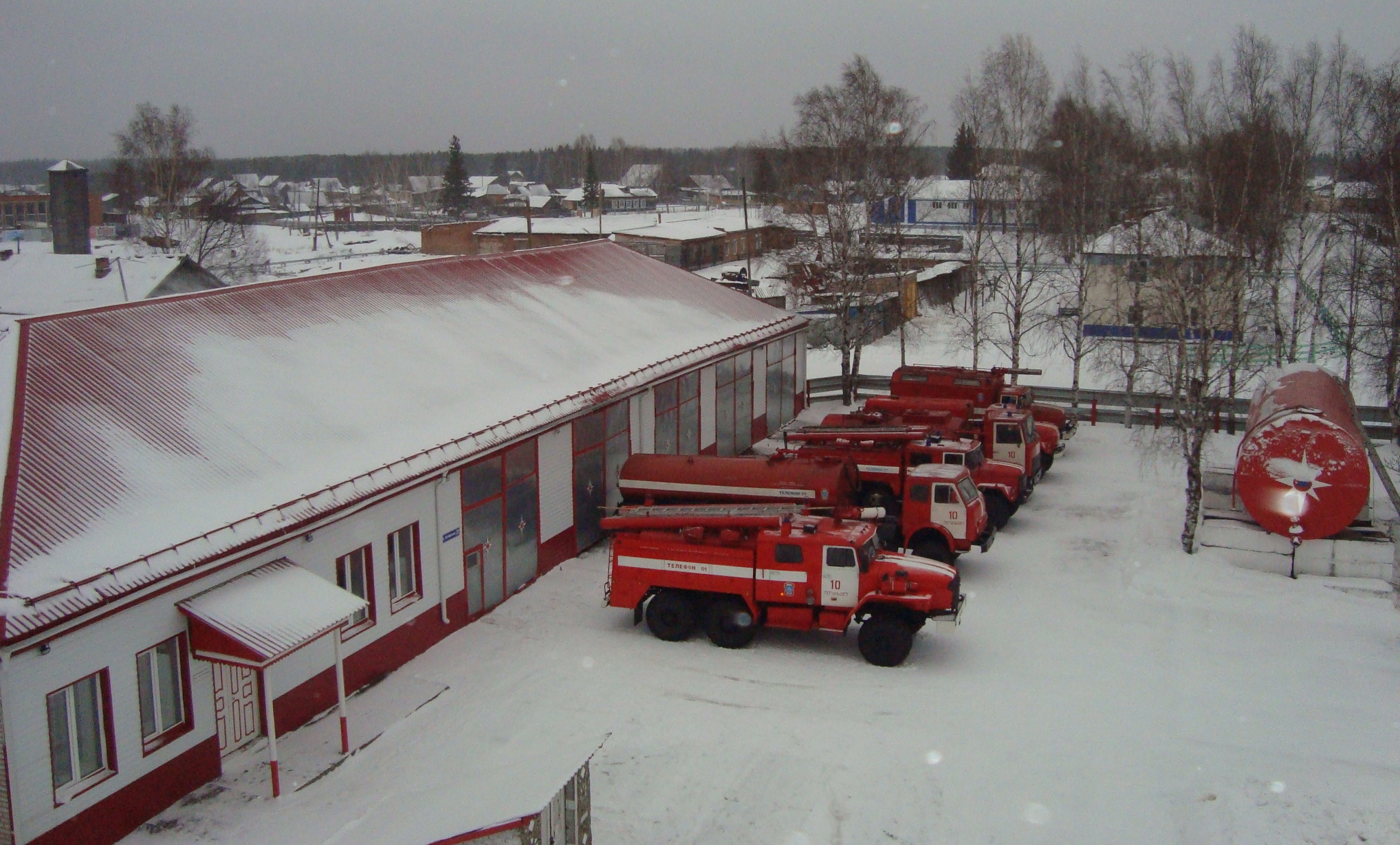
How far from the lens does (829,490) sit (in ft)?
65.8

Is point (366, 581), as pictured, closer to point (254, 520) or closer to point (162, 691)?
point (254, 520)

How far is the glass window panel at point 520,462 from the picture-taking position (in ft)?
62.4

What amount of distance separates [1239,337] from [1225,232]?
249 cm

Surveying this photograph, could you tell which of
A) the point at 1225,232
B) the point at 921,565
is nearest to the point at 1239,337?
the point at 1225,232

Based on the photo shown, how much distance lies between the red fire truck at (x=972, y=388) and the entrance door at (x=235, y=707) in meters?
20.9

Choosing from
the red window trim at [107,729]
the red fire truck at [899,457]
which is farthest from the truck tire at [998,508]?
the red window trim at [107,729]

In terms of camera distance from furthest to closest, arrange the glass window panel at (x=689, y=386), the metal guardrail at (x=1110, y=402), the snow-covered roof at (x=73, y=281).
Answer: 1. the snow-covered roof at (x=73, y=281)
2. the metal guardrail at (x=1110, y=402)
3. the glass window panel at (x=689, y=386)

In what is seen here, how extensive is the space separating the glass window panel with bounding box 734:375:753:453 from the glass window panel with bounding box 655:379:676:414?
414cm

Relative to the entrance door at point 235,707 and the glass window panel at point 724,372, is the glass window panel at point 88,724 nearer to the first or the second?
the entrance door at point 235,707

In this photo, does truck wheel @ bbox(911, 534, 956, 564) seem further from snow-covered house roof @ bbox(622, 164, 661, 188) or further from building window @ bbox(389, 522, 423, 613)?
snow-covered house roof @ bbox(622, 164, 661, 188)

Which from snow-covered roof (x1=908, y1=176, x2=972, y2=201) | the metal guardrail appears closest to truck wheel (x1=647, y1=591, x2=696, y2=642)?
the metal guardrail

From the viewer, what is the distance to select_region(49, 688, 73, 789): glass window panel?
10992 millimetres

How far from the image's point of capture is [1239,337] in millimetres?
22906

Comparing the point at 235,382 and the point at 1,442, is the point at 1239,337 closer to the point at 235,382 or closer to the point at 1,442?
the point at 235,382
